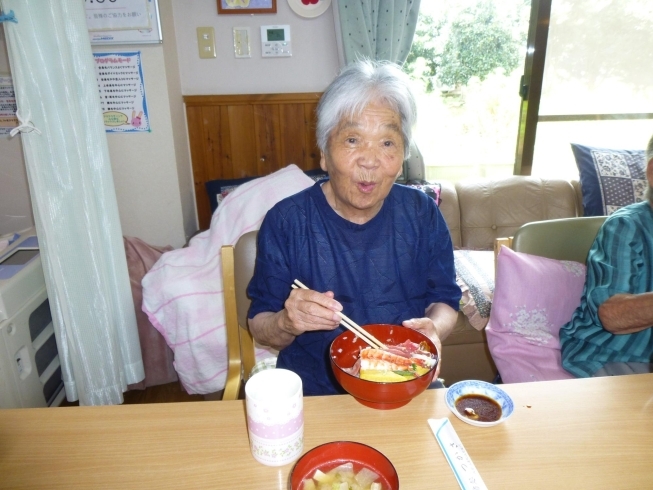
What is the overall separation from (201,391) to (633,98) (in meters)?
3.37

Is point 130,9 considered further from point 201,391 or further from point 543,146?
point 543,146

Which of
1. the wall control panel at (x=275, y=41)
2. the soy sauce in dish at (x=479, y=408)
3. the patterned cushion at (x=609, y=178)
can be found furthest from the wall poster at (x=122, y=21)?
the patterned cushion at (x=609, y=178)

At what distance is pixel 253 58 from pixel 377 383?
2.61 metres

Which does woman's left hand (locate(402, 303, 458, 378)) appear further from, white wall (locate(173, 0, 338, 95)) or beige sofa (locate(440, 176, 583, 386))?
white wall (locate(173, 0, 338, 95))

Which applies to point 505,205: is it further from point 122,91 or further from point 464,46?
point 122,91

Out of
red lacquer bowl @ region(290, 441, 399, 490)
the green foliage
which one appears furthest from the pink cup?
the green foliage

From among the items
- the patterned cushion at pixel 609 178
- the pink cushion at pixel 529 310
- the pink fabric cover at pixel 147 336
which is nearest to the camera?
the pink cushion at pixel 529 310

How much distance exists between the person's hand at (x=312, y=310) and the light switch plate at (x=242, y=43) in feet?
7.70

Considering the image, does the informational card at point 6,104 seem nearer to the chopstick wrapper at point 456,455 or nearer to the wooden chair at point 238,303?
the wooden chair at point 238,303

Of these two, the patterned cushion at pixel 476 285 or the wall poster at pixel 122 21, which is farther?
the wall poster at pixel 122 21

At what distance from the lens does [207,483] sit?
705mm

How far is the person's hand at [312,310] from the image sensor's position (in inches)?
36.0

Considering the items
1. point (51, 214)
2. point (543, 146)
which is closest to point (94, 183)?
point (51, 214)

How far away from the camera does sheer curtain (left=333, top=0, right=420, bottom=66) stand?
2.77m
